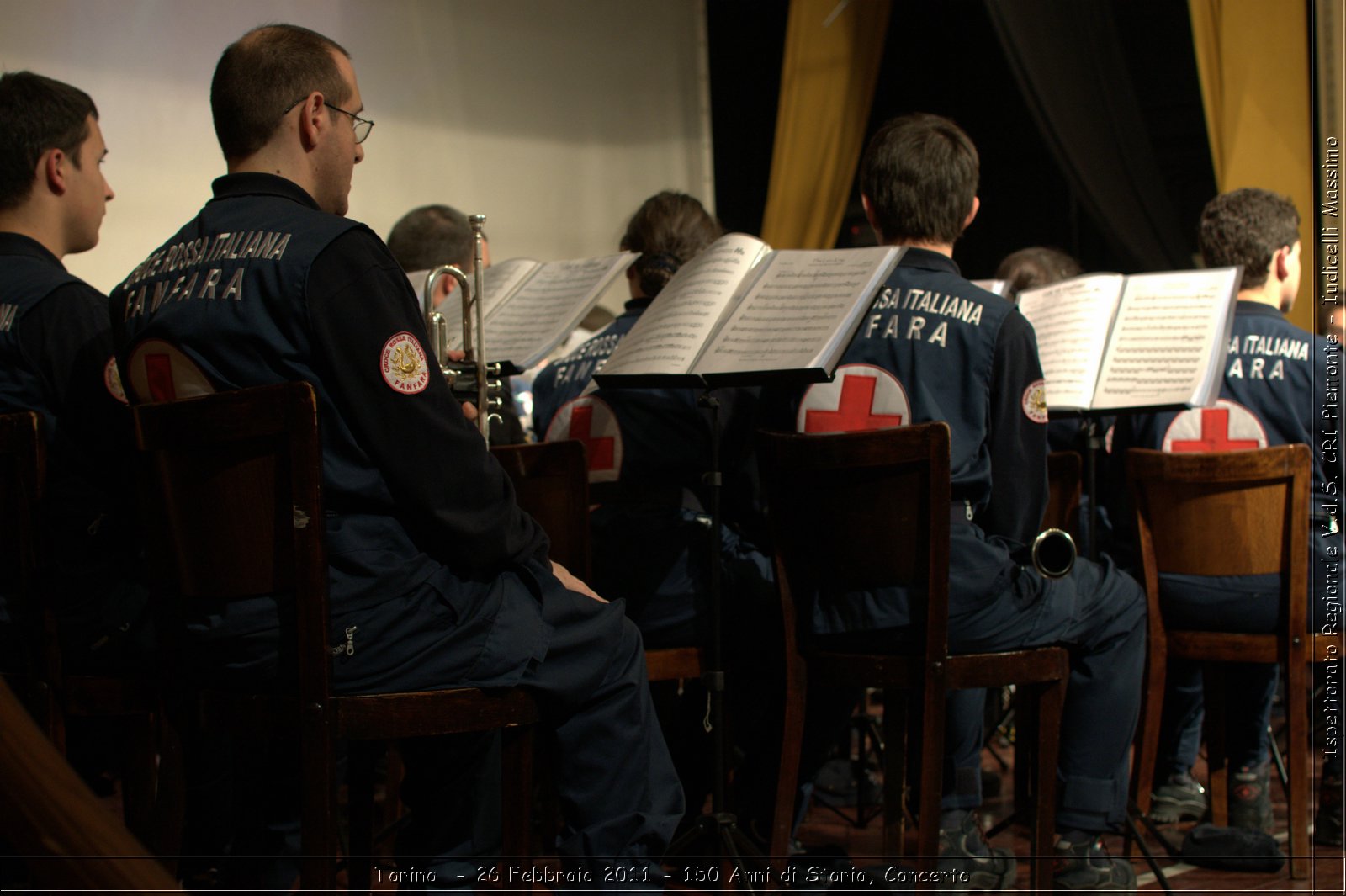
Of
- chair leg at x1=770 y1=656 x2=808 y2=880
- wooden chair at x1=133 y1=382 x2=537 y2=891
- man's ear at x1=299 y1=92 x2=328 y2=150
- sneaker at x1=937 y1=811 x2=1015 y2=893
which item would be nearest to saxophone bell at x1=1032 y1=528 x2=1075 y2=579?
chair leg at x1=770 y1=656 x2=808 y2=880

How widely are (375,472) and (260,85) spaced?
0.65 m

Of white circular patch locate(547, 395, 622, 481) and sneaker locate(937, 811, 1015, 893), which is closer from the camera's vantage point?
sneaker locate(937, 811, 1015, 893)

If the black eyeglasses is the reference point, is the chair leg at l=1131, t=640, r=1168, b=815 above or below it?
below

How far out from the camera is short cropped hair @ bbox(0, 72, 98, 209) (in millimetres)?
2453

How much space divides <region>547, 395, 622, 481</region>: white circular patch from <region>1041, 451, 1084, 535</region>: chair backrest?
1034 millimetres

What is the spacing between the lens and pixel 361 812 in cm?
198

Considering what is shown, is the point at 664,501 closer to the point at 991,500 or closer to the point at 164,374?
the point at 991,500

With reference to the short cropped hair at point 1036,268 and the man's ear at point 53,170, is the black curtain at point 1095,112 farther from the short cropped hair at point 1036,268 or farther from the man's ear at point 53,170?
the man's ear at point 53,170

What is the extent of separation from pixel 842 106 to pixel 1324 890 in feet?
16.1

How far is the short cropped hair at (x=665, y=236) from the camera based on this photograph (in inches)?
117

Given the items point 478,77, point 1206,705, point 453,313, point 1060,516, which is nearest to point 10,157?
point 453,313

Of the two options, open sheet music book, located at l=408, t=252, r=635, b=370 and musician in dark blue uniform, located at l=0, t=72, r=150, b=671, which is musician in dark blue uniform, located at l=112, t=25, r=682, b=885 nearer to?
musician in dark blue uniform, located at l=0, t=72, r=150, b=671

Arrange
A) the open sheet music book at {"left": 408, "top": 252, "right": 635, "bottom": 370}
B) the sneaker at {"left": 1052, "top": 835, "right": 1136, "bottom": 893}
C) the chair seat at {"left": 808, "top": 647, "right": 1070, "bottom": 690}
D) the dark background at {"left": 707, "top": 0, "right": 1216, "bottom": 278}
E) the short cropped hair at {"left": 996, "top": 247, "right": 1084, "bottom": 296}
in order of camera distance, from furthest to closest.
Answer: the dark background at {"left": 707, "top": 0, "right": 1216, "bottom": 278}, the short cropped hair at {"left": 996, "top": 247, "right": 1084, "bottom": 296}, the open sheet music book at {"left": 408, "top": 252, "right": 635, "bottom": 370}, the sneaker at {"left": 1052, "top": 835, "right": 1136, "bottom": 893}, the chair seat at {"left": 808, "top": 647, "right": 1070, "bottom": 690}

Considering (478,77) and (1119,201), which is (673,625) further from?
(478,77)
